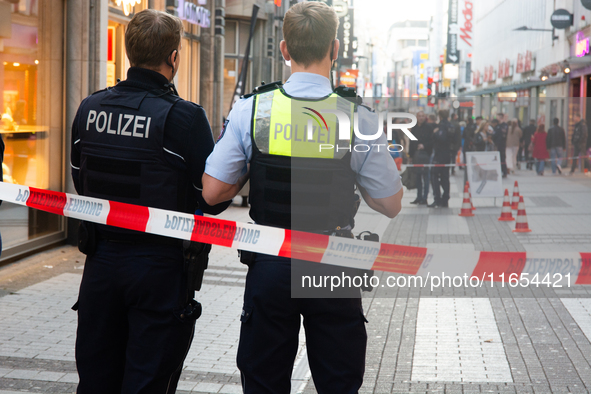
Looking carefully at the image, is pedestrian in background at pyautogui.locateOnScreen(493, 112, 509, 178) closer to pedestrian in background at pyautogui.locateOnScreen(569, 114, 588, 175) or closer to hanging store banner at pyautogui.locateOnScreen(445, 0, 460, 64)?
pedestrian in background at pyautogui.locateOnScreen(569, 114, 588, 175)

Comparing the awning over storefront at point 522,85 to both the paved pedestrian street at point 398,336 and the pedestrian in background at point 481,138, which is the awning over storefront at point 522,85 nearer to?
the pedestrian in background at point 481,138

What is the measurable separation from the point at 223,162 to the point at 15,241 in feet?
21.1

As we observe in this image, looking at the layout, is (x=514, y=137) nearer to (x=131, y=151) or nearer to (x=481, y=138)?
(x=481, y=138)

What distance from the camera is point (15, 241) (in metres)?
8.51

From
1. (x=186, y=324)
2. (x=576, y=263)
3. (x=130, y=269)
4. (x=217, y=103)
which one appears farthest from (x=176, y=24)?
(x=217, y=103)

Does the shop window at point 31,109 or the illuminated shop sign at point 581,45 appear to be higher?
the illuminated shop sign at point 581,45

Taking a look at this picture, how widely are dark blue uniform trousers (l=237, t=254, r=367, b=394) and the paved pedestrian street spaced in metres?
0.88

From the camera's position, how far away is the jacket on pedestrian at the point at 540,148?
2488cm

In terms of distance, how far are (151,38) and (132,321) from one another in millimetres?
1209

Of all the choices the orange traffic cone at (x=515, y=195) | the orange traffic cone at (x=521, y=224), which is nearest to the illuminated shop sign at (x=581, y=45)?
the orange traffic cone at (x=515, y=195)

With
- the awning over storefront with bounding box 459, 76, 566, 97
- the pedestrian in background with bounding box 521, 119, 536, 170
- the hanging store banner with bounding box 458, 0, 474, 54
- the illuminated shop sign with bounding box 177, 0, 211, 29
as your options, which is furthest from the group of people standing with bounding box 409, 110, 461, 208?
the hanging store banner with bounding box 458, 0, 474, 54

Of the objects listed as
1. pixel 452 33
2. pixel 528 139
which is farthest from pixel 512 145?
pixel 452 33

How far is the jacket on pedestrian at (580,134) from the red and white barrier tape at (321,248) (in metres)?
22.7

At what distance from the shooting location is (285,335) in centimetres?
286
